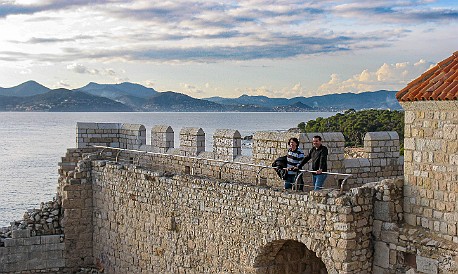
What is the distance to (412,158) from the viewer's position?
8.84 meters

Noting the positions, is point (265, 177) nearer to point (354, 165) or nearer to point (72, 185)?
point (354, 165)

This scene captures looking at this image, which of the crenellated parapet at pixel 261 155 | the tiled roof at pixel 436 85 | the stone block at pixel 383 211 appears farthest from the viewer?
the crenellated parapet at pixel 261 155

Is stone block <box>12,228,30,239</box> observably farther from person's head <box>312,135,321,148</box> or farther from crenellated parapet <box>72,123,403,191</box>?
person's head <box>312,135,321,148</box>

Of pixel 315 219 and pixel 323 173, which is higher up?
pixel 323 173

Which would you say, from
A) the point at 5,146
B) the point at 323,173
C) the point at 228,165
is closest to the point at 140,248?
the point at 228,165

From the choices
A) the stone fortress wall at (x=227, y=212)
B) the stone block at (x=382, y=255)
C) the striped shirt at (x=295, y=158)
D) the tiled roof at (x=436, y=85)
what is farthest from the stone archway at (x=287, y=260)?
the tiled roof at (x=436, y=85)

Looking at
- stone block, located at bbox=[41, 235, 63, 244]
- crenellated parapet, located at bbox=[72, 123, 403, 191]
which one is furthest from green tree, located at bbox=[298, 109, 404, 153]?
stone block, located at bbox=[41, 235, 63, 244]

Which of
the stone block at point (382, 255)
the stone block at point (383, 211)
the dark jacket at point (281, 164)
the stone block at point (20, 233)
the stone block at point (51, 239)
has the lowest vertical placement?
the stone block at point (51, 239)

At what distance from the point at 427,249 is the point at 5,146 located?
68.5m

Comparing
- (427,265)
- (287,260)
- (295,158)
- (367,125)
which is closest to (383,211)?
(427,265)

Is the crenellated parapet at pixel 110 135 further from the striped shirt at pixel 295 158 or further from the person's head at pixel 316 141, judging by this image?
the person's head at pixel 316 141

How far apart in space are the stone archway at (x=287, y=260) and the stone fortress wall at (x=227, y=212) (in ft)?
0.07

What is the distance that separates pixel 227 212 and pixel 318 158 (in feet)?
6.27

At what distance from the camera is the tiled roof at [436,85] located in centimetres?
824
